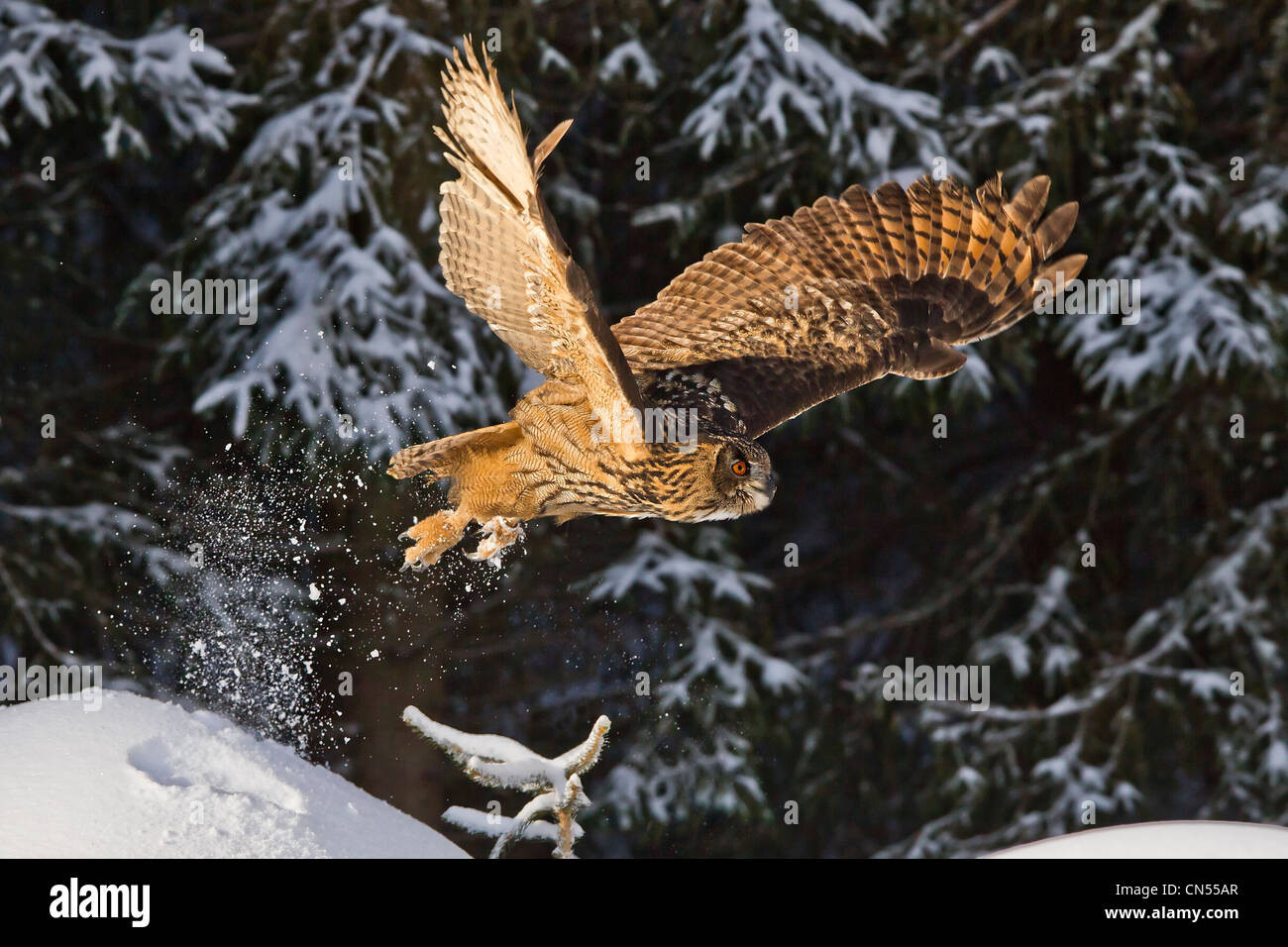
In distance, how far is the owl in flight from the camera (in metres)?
3.24

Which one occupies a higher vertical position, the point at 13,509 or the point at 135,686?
the point at 13,509

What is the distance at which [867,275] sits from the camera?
453 centimetres

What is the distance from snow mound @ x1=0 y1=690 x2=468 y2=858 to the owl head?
1.24 metres

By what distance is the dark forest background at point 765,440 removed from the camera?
5.99 m

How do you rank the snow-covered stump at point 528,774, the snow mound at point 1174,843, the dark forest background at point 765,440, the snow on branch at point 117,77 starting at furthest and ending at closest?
the snow on branch at point 117,77 → the dark forest background at point 765,440 → the snow mound at point 1174,843 → the snow-covered stump at point 528,774

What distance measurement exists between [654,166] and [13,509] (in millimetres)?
3699

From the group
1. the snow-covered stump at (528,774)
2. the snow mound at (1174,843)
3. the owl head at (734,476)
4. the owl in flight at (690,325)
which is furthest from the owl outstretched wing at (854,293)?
the snow mound at (1174,843)

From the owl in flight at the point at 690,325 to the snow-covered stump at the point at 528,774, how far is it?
0.70m

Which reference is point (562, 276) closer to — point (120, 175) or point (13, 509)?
point (13, 509)

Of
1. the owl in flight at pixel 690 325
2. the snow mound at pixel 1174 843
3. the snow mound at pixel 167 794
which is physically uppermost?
the owl in flight at pixel 690 325

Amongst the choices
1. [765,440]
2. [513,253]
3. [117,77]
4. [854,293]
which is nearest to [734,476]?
[513,253]

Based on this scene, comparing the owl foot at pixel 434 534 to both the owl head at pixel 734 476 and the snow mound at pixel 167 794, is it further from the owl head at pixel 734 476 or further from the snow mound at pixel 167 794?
the owl head at pixel 734 476

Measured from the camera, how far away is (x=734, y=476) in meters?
3.60

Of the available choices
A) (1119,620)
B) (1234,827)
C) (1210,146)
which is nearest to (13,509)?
(1234,827)
